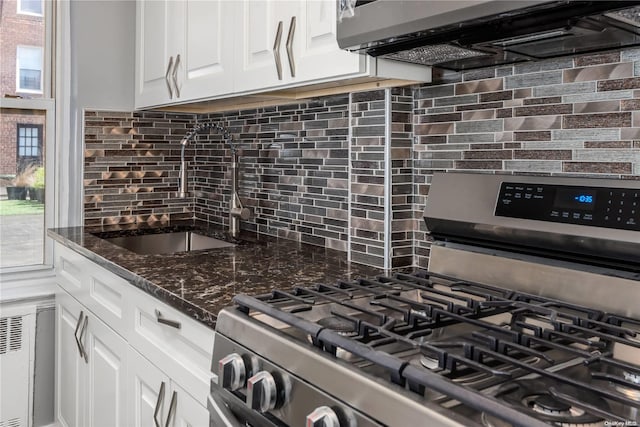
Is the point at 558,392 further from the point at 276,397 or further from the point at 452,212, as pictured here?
the point at 452,212

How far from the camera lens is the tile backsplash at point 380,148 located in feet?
4.20

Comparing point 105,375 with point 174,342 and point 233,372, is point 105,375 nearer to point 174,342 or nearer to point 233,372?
point 174,342

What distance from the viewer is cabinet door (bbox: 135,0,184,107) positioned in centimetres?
226

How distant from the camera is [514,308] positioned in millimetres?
1115

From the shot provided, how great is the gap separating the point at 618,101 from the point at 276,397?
95 cm

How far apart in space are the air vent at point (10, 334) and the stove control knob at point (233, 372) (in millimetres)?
1906

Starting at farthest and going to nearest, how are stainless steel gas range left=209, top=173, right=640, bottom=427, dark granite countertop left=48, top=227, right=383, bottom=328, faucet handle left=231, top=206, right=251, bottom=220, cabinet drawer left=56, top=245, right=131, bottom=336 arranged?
faucet handle left=231, top=206, right=251, bottom=220 < cabinet drawer left=56, top=245, right=131, bottom=336 < dark granite countertop left=48, top=227, right=383, bottom=328 < stainless steel gas range left=209, top=173, right=640, bottom=427

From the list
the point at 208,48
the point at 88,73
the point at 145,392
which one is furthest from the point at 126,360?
the point at 88,73

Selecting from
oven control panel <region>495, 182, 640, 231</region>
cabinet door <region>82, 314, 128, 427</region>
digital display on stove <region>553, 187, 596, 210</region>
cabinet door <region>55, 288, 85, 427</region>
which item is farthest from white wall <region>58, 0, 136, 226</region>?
digital display on stove <region>553, 187, 596, 210</region>

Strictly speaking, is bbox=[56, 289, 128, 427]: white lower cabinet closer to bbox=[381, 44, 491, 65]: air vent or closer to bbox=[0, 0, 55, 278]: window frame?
bbox=[0, 0, 55, 278]: window frame

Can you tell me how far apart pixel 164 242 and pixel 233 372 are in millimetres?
1648

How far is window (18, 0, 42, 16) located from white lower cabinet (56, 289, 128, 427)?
51.2 inches

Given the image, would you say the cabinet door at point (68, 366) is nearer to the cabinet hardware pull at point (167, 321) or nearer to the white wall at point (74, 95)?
the white wall at point (74, 95)

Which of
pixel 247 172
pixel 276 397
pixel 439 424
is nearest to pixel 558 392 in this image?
pixel 439 424
